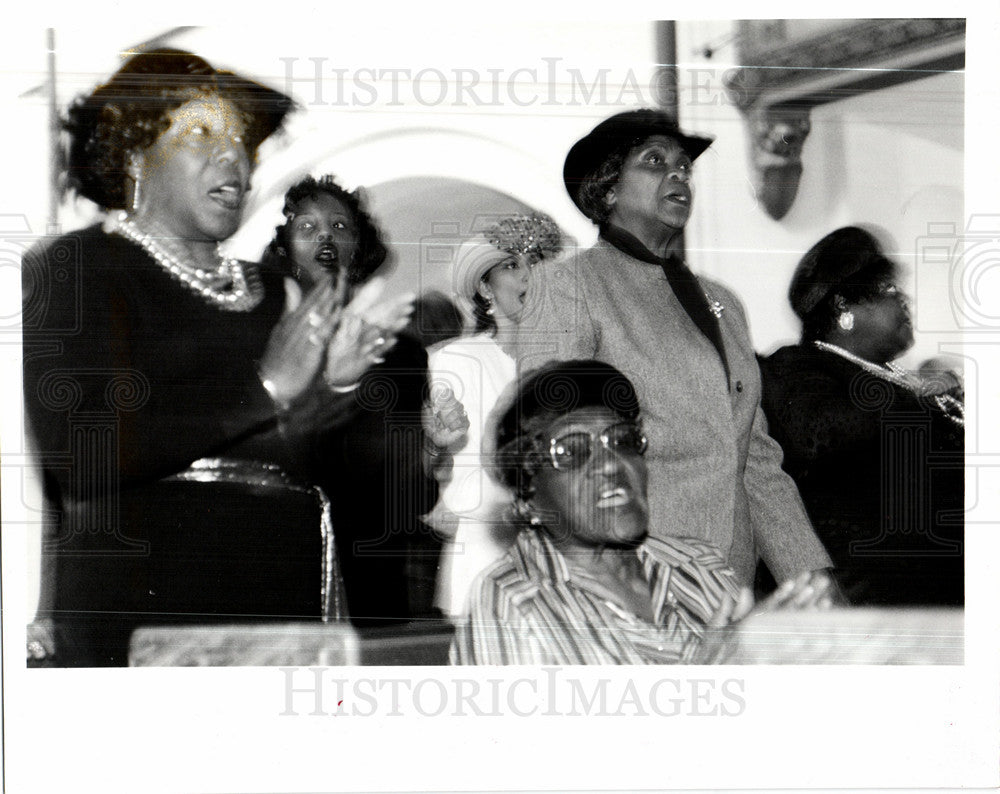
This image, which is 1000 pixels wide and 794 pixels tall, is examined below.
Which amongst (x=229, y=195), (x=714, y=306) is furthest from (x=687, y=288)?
(x=229, y=195)

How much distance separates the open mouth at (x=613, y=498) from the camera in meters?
2.14

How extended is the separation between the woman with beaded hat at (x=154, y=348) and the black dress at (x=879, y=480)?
88cm

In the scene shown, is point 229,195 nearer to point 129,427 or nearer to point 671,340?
point 129,427

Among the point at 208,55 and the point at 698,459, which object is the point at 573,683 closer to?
the point at 698,459

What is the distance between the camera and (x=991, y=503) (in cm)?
→ 220

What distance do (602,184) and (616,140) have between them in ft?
0.30

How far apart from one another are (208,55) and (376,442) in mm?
825

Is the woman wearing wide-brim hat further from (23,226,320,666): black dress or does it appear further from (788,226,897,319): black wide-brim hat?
(23,226,320,666): black dress

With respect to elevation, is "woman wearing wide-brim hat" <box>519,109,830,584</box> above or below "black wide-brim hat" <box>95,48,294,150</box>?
below

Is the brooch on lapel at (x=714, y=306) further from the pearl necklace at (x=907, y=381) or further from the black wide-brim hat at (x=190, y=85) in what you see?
the black wide-brim hat at (x=190, y=85)

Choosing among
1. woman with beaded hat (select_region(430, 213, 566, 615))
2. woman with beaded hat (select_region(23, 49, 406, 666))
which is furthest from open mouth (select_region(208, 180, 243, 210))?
woman with beaded hat (select_region(430, 213, 566, 615))

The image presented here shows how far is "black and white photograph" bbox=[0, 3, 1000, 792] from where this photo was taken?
82.9 inches

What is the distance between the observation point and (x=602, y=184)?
2.14 metres

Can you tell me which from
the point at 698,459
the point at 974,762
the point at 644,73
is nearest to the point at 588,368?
the point at 698,459
